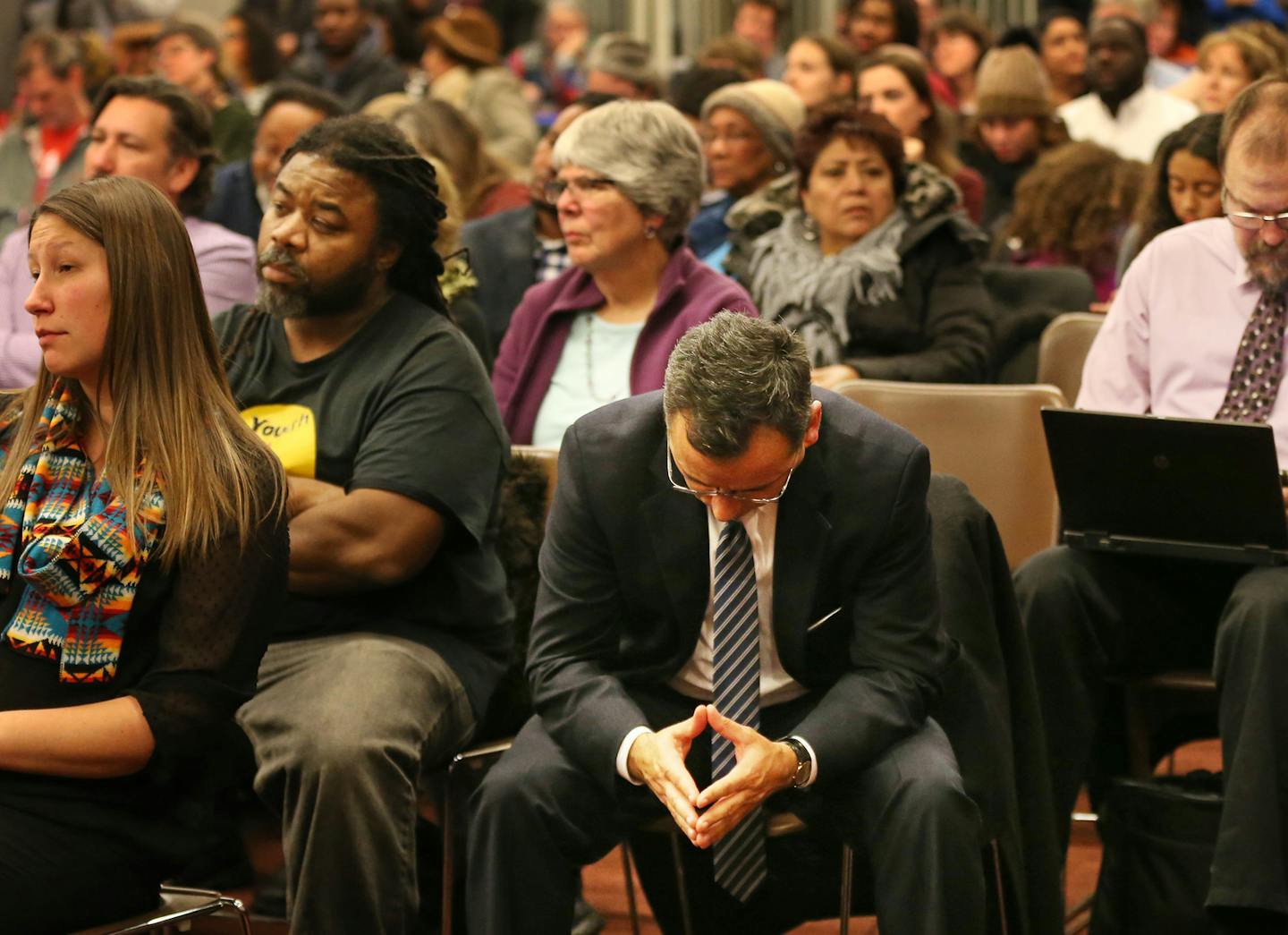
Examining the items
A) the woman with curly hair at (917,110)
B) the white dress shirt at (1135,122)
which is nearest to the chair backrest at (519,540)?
the woman with curly hair at (917,110)

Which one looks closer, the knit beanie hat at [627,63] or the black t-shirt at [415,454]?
the black t-shirt at [415,454]

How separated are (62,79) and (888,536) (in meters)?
5.40


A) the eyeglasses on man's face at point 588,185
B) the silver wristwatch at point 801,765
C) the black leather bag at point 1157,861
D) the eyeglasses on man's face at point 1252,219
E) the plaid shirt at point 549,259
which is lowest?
the black leather bag at point 1157,861

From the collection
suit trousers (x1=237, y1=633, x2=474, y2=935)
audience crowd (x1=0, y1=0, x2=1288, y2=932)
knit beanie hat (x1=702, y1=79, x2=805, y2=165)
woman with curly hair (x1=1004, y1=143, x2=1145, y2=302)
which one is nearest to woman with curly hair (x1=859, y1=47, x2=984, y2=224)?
woman with curly hair (x1=1004, y1=143, x2=1145, y2=302)

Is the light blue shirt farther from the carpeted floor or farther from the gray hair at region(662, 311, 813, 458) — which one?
the gray hair at region(662, 311, 813, 458)

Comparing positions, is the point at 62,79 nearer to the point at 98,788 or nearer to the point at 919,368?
the point at 919,368

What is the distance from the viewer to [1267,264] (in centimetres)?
336

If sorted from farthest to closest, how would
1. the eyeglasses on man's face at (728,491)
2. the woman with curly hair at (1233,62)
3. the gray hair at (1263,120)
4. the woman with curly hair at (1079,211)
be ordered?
the woman with curly hair at (1233,62) < the woman with curly hair at (1079,211) < the gray hair at (1263,120) < the eyeglasses on man's face at (728,491)

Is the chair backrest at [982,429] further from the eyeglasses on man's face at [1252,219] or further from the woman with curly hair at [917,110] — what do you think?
the woman with curly hair at [917,110]

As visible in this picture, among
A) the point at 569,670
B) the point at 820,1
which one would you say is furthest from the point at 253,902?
the point at 820,1

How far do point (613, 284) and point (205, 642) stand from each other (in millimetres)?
1766

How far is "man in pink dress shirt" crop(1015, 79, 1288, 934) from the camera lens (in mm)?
2945

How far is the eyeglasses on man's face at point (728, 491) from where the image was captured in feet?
8.39

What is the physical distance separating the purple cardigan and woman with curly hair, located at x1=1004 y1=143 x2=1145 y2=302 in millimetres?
1740
